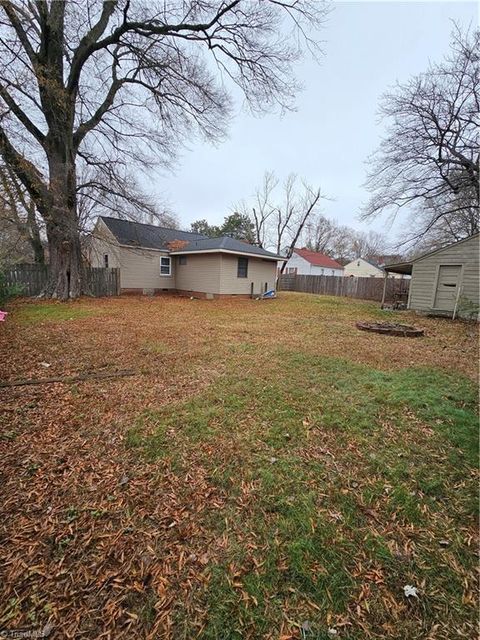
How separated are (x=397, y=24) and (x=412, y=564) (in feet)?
38.4

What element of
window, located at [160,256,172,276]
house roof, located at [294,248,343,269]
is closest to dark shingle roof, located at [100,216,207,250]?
window, located at [160,256,172,276]

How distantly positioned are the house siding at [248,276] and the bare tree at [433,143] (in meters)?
6.27

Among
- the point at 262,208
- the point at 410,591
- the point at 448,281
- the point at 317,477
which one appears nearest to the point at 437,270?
the point at 448,281

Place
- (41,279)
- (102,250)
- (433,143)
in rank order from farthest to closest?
1. (102,250)
2. (433,143)
3. (41,279)

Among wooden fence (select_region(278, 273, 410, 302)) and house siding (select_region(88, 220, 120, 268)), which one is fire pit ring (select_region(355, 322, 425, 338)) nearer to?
wooden fence (select_region(278, 273, 410, 302))

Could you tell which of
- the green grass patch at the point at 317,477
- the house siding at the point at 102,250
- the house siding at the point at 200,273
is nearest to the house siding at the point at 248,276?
the house siding at the point at 200,273

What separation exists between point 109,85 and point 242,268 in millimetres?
9509

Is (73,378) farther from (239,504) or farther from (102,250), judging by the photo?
(102,250)

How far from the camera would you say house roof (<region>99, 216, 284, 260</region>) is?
48.3 feet

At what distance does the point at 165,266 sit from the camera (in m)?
16.9

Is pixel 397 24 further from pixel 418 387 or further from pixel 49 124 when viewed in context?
pixel 49 124

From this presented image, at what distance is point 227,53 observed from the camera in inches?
385

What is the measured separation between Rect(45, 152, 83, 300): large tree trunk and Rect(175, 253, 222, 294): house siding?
5.55 m

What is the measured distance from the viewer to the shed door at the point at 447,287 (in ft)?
34.8
